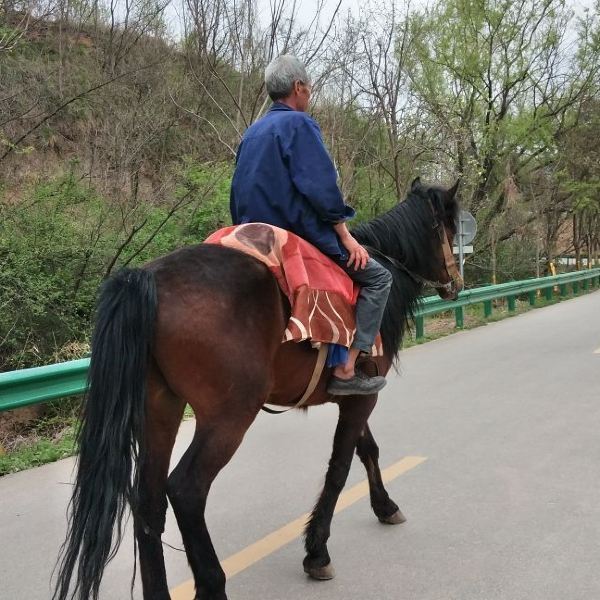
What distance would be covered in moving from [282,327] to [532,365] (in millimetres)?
7018

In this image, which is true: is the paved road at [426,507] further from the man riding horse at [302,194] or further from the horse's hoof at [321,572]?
the man riding horse at [302,194]

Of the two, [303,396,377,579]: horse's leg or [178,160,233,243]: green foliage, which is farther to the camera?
[178,160,233,243]: green foliage

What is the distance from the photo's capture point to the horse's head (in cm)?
434

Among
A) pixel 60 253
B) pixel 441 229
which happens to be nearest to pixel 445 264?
pixel 441 229

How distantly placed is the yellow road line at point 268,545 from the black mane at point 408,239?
122 cm

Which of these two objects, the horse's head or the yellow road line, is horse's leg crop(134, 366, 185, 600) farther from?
the horse's head

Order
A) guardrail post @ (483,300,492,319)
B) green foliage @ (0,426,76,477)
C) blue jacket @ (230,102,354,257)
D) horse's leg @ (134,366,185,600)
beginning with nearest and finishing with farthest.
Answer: horse's leg @ (134,366,185,600), blue jacket @ (230,102,354,257), green foliage @ (0,426,76,477), guardrail post @ (483,300,492,319)

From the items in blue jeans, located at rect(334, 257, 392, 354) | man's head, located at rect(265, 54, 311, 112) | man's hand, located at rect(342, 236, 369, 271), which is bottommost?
blue jeans, located at rect(334, 257, 392, 354)

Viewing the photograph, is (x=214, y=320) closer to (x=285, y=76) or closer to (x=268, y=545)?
(x=285, y=76)

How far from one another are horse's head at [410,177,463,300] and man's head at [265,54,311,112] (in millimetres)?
1178

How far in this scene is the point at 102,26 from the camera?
1577 centimetres

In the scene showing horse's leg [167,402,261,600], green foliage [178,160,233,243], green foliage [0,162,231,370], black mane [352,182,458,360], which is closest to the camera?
horse's leg [167,402,261,600]

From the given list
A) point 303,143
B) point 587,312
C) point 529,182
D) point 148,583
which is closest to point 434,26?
point 529,182

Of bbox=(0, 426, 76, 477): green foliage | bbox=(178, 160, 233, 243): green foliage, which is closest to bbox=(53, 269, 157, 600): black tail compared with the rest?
bbox=(0, 426, 76, 477): green foliage
